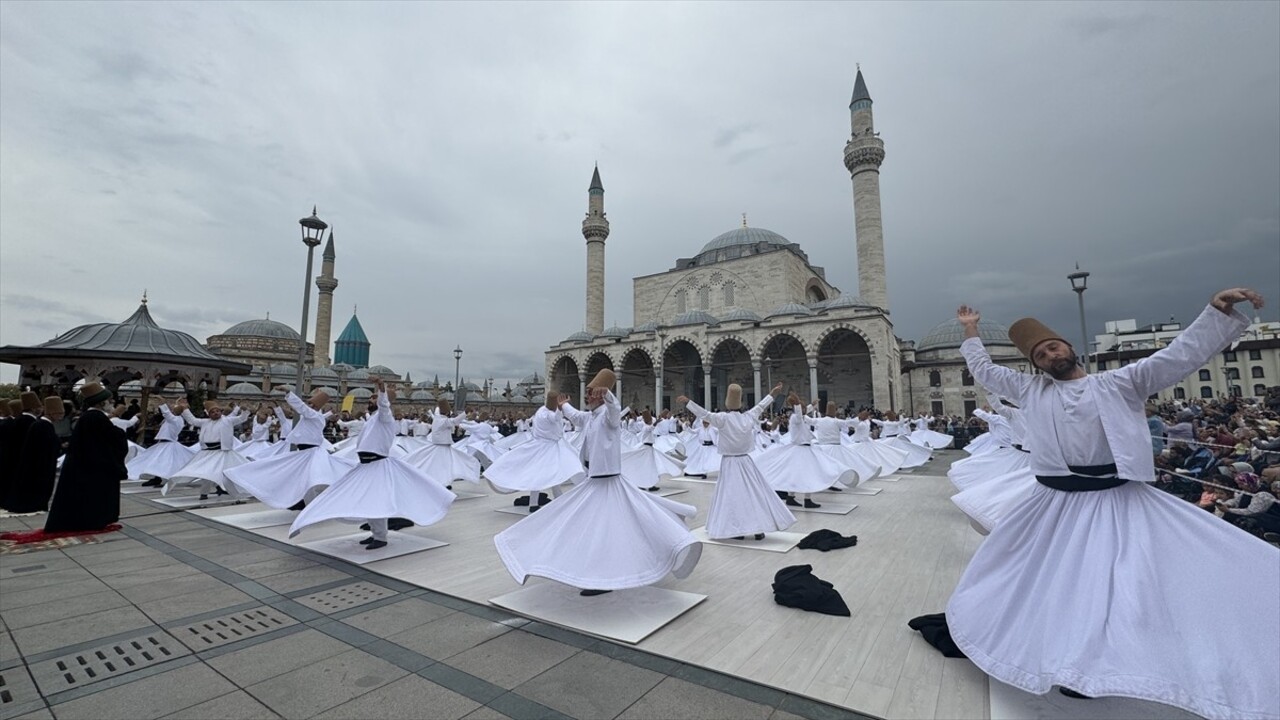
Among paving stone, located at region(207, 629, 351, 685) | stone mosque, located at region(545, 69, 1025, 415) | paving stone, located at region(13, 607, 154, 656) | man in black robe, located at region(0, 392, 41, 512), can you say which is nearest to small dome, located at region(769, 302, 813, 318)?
stone mosque, located at region(545, 69, 1025, 415)

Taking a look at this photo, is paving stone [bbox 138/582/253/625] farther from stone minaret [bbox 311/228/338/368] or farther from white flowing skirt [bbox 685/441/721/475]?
stone minaret [bbox 311/228/338/368]

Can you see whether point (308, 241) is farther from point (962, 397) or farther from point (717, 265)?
point (962, 397)

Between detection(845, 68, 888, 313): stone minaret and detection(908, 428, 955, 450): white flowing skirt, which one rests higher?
detection(845, 68, 888, 313): stone minaret

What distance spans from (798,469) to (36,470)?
1174 centimetres

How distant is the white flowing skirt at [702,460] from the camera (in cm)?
1491

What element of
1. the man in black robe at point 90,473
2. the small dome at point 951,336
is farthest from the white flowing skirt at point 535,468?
the small dome at point 951,336

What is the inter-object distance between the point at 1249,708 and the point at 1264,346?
69.7m

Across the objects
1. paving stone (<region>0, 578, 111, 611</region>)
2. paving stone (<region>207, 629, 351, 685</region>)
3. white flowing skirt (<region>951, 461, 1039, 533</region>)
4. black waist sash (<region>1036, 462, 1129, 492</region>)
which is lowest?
paving stone (<region>0, 578, 111, 611</region>)

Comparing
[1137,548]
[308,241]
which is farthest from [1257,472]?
[308,241]

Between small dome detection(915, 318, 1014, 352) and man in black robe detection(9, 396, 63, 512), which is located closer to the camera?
man in black robe detection(9, 396, 63, 512)

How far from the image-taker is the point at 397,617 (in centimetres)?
426

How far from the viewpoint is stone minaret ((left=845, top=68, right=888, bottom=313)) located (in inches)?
1426

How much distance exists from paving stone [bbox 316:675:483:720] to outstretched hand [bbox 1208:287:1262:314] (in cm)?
440

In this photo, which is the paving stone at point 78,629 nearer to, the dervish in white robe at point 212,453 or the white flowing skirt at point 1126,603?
the white flowing skirt at point 1126,603
